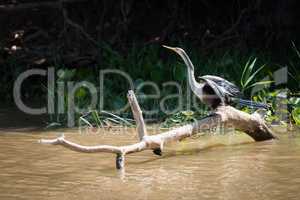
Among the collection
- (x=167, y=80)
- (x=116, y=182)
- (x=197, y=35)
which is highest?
(x=197, y=35)

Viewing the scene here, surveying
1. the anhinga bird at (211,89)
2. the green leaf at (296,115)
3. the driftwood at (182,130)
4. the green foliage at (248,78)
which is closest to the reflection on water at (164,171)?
the driftwood at (182,130)

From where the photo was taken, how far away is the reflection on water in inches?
194

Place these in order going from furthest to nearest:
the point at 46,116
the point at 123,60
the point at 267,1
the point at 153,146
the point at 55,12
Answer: the point at 55,12
the point at 267,1
the point at 123,60
the point at 46,116
the point at 153,146

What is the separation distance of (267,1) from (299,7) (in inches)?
18.2

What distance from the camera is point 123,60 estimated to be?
9.62 metres

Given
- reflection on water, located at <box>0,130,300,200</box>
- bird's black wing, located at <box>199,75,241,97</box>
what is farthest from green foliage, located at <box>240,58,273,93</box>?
bird's black wing, located at <box>199,75,241,97</box>

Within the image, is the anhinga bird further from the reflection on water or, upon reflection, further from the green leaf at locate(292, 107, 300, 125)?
the green leaf at locate(292, 107, 300, 125)

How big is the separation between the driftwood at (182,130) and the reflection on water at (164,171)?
13cm

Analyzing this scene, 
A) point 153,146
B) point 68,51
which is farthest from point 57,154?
point 68,51

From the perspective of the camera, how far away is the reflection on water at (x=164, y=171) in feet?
16.2

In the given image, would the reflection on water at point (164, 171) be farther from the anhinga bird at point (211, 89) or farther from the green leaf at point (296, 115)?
the green leaf at point (296, 115)

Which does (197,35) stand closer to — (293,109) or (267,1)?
(267,1)

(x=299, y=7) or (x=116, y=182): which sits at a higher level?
(x=299, y=7)

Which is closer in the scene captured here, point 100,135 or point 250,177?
point 250,177
